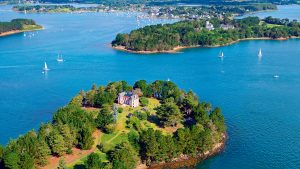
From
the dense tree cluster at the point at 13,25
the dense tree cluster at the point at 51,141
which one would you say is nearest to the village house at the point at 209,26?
the dense tree cluster at the point at 13,25

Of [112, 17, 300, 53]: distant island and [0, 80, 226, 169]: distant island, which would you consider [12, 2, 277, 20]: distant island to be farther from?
[0, 80, 226, 169]: distant island

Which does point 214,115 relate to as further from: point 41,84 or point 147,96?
point 41,84

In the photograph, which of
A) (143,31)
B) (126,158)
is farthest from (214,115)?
(143,31)

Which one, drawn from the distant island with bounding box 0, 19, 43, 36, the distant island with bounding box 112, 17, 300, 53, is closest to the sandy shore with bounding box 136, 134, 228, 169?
the distant island with bounding box 112, 17, 300, 53

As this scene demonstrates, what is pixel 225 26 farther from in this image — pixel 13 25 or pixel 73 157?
pixel 73 157

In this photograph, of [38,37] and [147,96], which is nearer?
[147,96]
